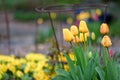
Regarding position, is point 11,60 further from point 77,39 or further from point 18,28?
point 18,28

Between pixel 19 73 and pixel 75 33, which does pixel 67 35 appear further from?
pixel 19 73

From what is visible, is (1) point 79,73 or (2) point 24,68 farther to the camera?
(2) point 24,68

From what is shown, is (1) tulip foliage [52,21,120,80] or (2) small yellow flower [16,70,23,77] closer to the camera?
(1) tulip foliage [52,21,120,80]

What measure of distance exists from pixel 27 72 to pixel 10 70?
0.18 m

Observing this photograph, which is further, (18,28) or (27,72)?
(18,28)

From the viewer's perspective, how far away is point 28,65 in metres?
4.23

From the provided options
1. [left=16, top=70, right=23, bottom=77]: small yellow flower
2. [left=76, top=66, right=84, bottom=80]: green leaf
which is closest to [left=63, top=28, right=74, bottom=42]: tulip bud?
[left=76, top=66, right=84, bottom=80]: green leaf

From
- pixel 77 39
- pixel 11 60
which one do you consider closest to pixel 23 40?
pixel 11 60

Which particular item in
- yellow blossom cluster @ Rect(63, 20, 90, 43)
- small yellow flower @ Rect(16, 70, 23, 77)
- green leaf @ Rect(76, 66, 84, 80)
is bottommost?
small yellow flower @ Rect(16, 70, 23, 77)

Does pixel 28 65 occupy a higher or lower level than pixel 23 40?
higher

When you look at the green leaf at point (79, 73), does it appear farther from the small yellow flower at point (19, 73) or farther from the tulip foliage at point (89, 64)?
the small yellow flower at point (19, 73)

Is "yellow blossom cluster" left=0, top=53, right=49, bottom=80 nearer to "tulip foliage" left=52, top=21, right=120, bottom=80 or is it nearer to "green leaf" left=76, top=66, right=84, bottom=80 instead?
"tulip foliage" left=52, top=21, right=120, bottom=80

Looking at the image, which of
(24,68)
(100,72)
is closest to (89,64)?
(100,72)

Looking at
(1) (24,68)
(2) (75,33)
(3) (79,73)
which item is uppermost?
(2) (75,33)
